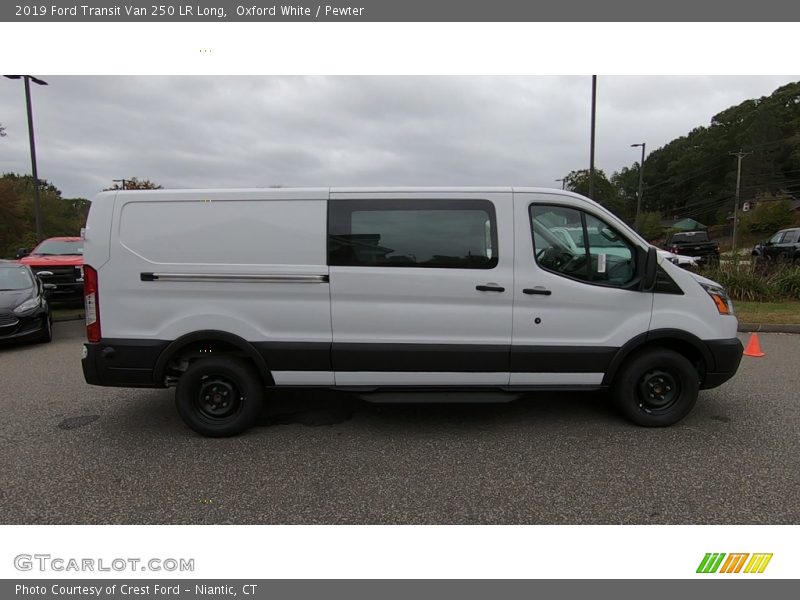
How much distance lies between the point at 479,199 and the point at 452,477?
2.17 meters

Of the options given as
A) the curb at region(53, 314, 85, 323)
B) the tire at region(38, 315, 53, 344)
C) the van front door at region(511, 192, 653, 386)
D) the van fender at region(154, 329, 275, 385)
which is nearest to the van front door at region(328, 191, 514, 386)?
the van front door at region(511, 192, 653, 386)

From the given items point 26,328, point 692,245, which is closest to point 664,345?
point 26,328

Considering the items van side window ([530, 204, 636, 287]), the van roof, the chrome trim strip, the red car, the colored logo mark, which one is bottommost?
the colored logo mark

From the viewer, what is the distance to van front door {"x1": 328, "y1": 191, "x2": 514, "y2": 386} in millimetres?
3756

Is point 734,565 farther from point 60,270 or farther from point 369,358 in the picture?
point 60,270

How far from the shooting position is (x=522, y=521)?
2.79 m

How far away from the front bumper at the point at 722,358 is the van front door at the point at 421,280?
69.9 inches

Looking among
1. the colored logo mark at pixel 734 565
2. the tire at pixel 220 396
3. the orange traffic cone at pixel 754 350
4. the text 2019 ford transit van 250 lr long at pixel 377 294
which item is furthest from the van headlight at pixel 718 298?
the tire at pixel 220 396

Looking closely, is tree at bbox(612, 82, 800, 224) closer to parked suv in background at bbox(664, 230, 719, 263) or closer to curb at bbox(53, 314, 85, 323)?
parked suv in background at bbox(664, 230, 719, 263)

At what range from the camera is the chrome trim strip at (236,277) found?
373 cm

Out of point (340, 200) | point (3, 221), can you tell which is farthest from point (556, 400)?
point (3, 221)

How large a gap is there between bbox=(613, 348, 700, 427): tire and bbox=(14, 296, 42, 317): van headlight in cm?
885

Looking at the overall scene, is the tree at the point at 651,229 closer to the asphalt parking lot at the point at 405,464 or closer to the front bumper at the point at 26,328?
the asphalt parking lot at the point at 405,464

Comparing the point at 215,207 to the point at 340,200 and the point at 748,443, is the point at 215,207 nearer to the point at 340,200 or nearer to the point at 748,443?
the point at 340,200
